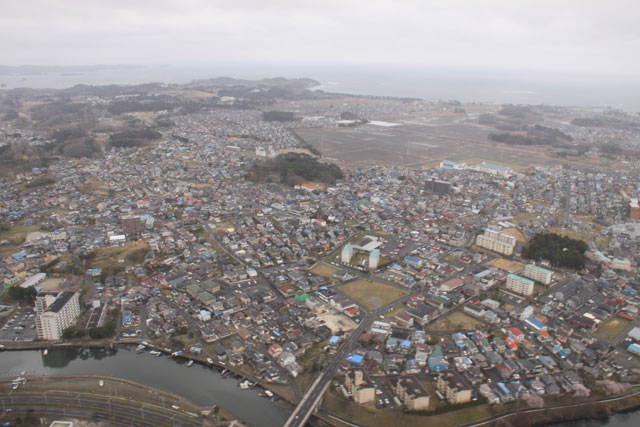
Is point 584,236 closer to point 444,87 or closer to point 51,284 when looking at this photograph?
point 51,284

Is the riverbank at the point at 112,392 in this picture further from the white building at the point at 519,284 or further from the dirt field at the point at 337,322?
the white building at the point at 519,284

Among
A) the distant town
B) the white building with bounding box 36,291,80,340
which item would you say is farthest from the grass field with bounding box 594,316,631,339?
the white building with bounding box 36,291,80,340

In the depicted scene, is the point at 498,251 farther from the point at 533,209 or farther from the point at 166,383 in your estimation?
the point at 166,383

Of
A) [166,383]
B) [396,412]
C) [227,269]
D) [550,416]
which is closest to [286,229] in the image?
[227,269]

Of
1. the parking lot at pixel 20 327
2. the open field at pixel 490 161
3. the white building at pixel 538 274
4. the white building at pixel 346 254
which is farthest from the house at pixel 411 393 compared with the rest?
the open field at pixel 490 161

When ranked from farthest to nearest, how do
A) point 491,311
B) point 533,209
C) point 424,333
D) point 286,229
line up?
point 533,209, point 286,229, point 491,311, point 424,333

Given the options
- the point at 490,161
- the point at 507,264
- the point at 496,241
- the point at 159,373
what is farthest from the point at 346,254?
the point at 490,161

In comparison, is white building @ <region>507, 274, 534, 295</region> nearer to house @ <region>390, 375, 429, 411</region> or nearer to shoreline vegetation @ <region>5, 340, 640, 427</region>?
shoreline vegetation @ <region>5, 340, 640, 427</region>
